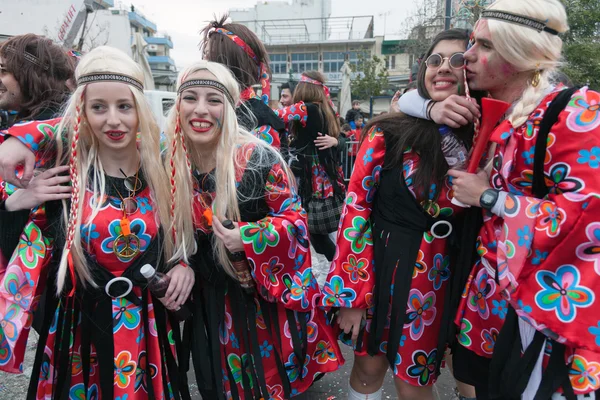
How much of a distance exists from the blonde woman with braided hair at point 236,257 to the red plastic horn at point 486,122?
78 centimetres

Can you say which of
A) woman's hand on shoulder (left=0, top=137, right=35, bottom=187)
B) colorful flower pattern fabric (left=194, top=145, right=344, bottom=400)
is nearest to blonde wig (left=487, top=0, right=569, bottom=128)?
colorful flower pattern fabric (left=194, top=145, right=344, bottom=400)

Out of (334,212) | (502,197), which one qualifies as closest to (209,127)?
(502,197)

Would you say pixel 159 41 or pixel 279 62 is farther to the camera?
pixel 159 41

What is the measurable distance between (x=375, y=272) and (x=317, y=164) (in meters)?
2.60

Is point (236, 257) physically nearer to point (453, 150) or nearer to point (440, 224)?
point (440, 224)

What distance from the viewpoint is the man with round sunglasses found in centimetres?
123

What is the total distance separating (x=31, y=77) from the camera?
222 cm

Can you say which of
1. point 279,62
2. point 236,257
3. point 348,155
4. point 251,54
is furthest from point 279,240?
point 279,62

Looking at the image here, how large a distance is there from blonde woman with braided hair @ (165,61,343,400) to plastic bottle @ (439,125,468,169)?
0.70 meters

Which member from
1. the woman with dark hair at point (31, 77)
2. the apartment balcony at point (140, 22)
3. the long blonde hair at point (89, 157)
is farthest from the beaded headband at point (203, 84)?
the apartment balcony at point (140, 22)

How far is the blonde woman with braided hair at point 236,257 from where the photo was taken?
1832 mm

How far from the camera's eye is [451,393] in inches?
102

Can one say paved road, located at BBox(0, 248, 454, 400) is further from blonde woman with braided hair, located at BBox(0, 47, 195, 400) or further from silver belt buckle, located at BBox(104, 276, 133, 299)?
silver belt buckle, located at BBox(104, 276, 133, 299)

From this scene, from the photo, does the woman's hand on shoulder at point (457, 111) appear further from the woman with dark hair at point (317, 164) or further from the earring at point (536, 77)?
the woman with dark hair at point (317, 164)
